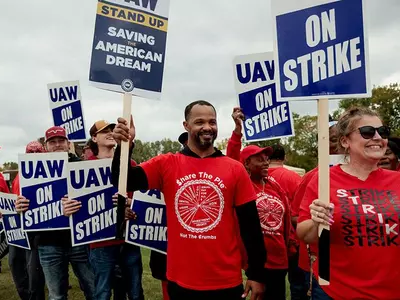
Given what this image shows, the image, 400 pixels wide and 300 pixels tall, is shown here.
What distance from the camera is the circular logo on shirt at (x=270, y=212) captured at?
13.0ft

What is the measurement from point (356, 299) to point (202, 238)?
104 centimetres

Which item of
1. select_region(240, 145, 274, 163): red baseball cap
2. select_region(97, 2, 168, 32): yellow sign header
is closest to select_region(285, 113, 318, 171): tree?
select_region(240, 145, 274, 163): red baseball cap

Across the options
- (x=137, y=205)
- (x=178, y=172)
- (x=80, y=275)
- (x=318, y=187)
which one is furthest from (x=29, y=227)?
(x=318, y=187)

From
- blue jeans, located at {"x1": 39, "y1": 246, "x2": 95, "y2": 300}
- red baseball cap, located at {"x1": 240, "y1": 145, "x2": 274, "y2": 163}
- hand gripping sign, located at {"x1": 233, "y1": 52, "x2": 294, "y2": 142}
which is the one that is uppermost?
hand gripping sign, located at {"x1": 233, "y1": 52, "x2": 294, "y2": 142}

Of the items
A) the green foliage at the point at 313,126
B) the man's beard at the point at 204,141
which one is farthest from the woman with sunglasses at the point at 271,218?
the green foliage at the point at 313,126

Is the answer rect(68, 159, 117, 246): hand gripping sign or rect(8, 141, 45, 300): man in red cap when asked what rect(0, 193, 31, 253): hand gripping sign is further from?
rect(68, 159, 117, 246): hand gripping sign

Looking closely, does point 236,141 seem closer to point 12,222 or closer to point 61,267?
point 61,267

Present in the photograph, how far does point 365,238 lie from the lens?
2420mm

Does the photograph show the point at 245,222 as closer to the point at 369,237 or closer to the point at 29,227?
the point at 369,237

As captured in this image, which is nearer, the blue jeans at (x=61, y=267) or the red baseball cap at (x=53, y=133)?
the blue jeans at (x=61, y=267)

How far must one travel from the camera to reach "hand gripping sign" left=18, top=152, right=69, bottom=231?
4.35 m

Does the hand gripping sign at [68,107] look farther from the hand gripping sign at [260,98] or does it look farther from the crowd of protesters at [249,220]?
the hand gripping sign at [260,98]

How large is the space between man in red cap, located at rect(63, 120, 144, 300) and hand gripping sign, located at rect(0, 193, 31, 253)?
4.08 feet

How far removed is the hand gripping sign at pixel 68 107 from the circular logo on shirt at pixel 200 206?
11.8 ft
